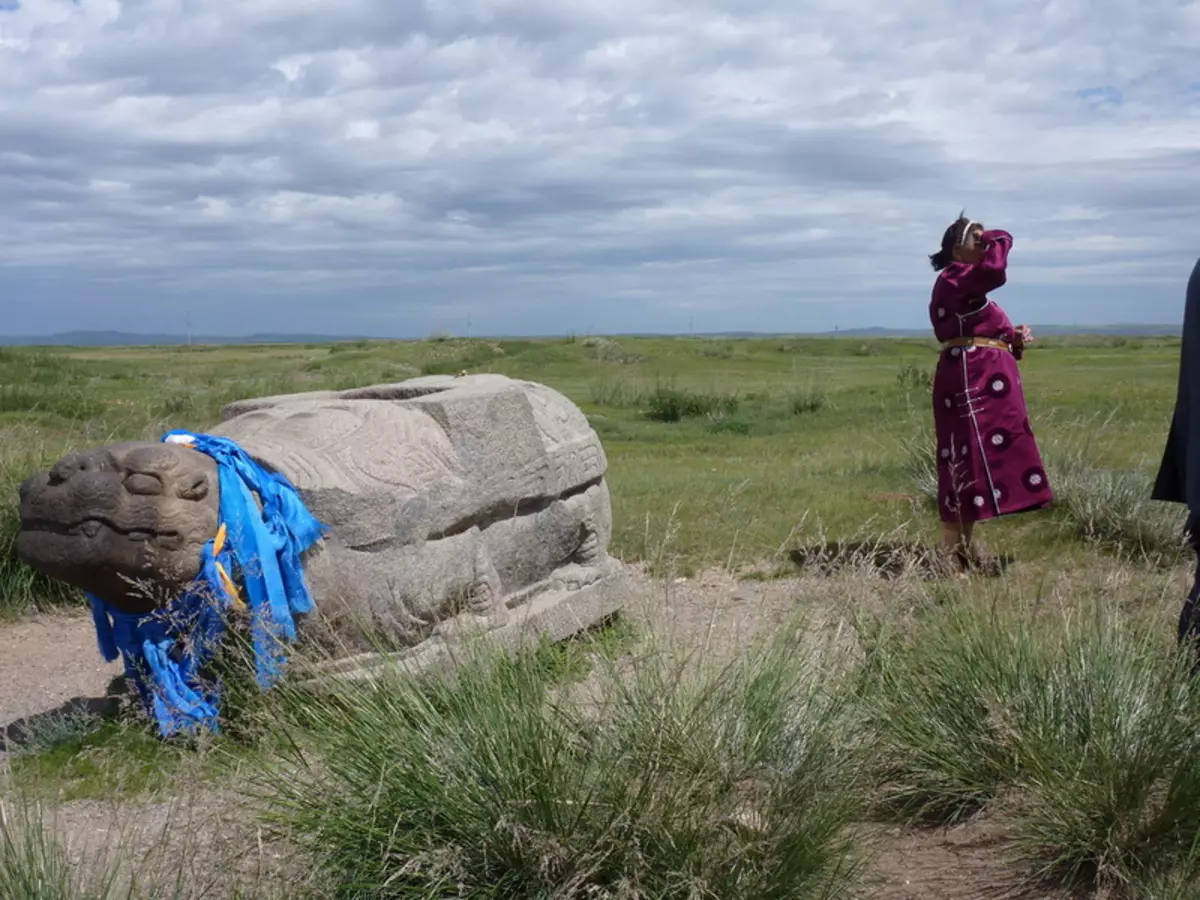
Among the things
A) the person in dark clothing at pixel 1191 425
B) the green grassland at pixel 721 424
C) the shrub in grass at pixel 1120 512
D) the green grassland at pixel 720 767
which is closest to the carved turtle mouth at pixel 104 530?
the green grassland at pixel 720 767

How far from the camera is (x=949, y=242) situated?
7.41 meters

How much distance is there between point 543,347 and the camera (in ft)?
98.2

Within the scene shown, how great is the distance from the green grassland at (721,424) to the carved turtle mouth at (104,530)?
1.88m

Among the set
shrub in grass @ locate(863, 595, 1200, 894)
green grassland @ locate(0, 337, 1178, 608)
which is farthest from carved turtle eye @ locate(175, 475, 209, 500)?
shrub in grass @ locate(863, 595, 1200, 894)

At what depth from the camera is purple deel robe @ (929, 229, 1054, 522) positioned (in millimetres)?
7434

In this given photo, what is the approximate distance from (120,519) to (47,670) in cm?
253

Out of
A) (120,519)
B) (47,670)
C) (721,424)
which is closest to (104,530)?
(120,519)

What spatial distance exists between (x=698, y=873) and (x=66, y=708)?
369 cm

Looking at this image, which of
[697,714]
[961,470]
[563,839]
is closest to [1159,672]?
[697,714]

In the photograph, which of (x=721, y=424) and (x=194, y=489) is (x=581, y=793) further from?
(x=721, y=424)

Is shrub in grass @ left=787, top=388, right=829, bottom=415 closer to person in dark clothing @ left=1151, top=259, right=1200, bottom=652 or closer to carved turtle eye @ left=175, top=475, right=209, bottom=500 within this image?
person in dark clothing @ left=1151, top=259, right=1200, bottom=652

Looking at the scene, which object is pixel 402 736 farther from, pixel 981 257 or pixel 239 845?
pixel 981 257

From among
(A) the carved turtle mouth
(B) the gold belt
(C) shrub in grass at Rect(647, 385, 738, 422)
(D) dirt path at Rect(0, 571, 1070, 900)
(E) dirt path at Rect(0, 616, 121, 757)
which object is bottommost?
(E) dirt path at Rect(0, 616, 121, 757)

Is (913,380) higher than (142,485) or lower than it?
lower
